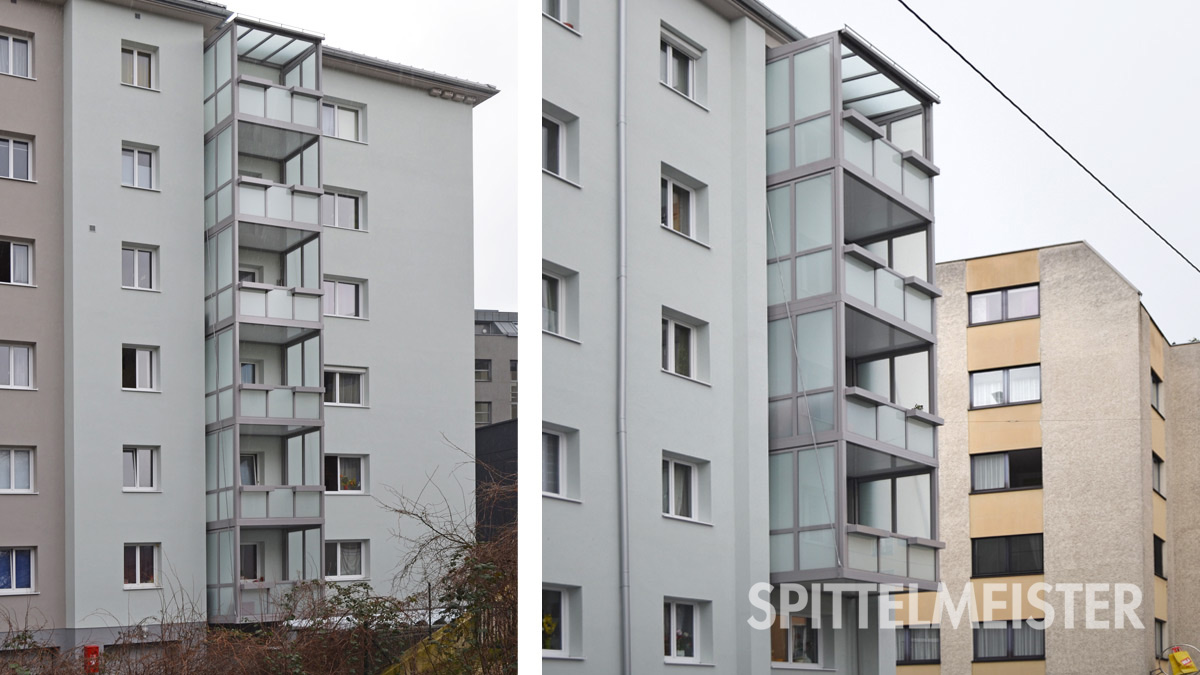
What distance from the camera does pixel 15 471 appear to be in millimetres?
2574

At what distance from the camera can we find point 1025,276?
3434 mm

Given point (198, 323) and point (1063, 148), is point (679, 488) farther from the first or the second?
point (198, 323)

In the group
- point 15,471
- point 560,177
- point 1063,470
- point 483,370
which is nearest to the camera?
point 15,471

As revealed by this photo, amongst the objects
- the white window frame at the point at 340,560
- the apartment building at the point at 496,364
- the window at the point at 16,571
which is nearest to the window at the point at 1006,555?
the apartment building at the point at 496,364

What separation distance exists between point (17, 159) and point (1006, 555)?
2.75 m

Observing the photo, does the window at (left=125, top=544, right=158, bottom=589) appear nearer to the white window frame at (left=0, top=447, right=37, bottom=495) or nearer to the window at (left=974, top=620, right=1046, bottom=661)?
the white window frame at (left=0, top=447, right=37, bottom=495)

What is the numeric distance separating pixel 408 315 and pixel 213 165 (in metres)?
0.60

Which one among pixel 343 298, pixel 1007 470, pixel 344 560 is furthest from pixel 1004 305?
pixel 344 560

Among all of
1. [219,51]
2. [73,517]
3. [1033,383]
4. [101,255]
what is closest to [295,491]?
[73,517]

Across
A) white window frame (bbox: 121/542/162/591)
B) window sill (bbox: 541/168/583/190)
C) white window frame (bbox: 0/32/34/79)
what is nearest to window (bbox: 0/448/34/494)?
white window frame (bbox: 121/542/162/591)

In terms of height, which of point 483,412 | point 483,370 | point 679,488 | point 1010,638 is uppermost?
point 483,370

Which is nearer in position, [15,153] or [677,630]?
[15,153]

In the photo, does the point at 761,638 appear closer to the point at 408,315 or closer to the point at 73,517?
the point at 408,315

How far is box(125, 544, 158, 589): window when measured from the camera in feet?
8.50
